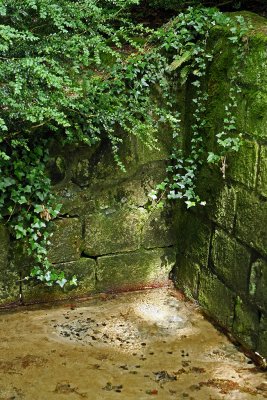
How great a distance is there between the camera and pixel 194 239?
12.2 ft

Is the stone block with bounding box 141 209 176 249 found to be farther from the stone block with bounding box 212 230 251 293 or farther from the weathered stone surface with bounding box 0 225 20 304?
the weathered stone surface with bounding box 0 225 20 304

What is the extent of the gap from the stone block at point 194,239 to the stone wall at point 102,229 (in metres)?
0.09

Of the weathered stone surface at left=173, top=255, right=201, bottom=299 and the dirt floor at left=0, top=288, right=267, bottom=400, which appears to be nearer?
the dirt floor at left=0, top=288, right=267, bottom=400

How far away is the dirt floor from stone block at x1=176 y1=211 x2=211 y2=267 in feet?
1.07

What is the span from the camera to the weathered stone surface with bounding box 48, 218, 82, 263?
3.58 m

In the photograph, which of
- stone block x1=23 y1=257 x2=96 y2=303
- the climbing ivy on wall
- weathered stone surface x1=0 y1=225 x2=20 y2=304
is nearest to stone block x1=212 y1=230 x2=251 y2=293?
the climbing ivy on wall

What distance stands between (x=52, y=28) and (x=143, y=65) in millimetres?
576

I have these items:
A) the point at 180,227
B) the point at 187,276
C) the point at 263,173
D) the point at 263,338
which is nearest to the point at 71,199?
the point at 180,227

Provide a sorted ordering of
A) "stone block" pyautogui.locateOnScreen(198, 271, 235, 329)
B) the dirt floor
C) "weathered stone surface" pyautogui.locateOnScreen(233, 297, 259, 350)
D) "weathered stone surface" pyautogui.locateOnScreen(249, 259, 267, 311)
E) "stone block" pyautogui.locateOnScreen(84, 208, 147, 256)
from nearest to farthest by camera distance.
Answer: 1. the dirt floor
2. "weathered stone surface" pyautogui.locateOnScreen(249, 259, 267, 311)
3. "weathered stone surface" pyautogui.locateOnScreen(233, 297, 259, 350)
4. "stone block" pyautogui.locateOnScreen(198, 271, 235, 329)
5. "stone block" pyautogui.locateOnScreen(84, 208, 147, 256)

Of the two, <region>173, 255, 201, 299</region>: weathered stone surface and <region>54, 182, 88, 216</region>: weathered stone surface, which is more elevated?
<region>54, 182, 88, 216</region>: weathered stone surface

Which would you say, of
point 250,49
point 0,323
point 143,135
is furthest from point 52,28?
point 0,323

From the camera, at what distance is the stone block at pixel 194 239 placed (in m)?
3.60

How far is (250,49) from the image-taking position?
9.90 ft

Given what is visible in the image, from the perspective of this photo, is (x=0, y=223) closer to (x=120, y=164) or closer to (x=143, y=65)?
(x=120, y=164)
